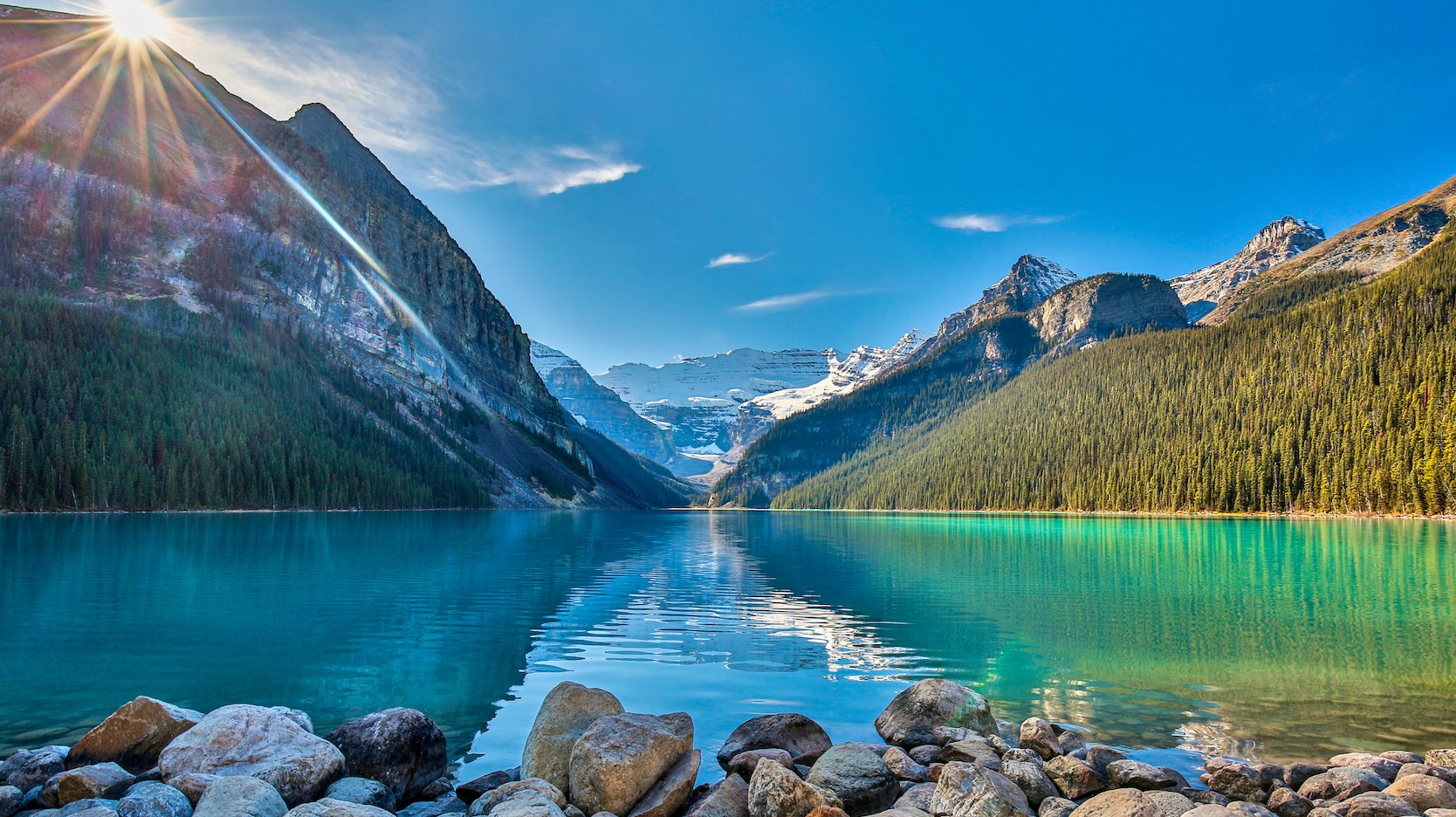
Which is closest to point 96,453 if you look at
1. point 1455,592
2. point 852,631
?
point 852,631

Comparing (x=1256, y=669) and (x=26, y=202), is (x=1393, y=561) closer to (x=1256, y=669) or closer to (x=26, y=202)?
(x=1256, y=669)

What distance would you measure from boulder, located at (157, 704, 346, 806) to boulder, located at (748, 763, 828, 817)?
18.6ft

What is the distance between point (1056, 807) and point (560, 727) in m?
7.20

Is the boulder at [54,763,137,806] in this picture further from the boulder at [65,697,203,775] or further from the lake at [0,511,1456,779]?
the lake at [0,511,1456,779]

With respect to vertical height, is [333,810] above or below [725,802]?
above

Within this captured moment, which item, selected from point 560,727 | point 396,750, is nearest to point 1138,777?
point 560,727

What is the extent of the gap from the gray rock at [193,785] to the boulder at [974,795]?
919 cm

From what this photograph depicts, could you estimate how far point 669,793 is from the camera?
33.3 ft

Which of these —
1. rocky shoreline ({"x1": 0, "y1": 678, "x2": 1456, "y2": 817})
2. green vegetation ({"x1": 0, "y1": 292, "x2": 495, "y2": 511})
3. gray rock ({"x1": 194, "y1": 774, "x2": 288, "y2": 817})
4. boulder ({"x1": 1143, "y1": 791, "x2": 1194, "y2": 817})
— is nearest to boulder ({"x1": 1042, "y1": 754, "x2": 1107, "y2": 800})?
rocky shoreline ({"x1": 0, "y1": 678, "x2": 1456, "y2": 817})

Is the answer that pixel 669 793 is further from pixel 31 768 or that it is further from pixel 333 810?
pixel 31 768

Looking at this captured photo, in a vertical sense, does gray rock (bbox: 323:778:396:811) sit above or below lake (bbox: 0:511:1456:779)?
above

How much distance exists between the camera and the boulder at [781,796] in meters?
9.33

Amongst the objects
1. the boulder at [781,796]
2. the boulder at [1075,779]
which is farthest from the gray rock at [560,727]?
the boulder at [1075,779]

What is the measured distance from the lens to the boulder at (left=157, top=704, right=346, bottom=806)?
10156mm
